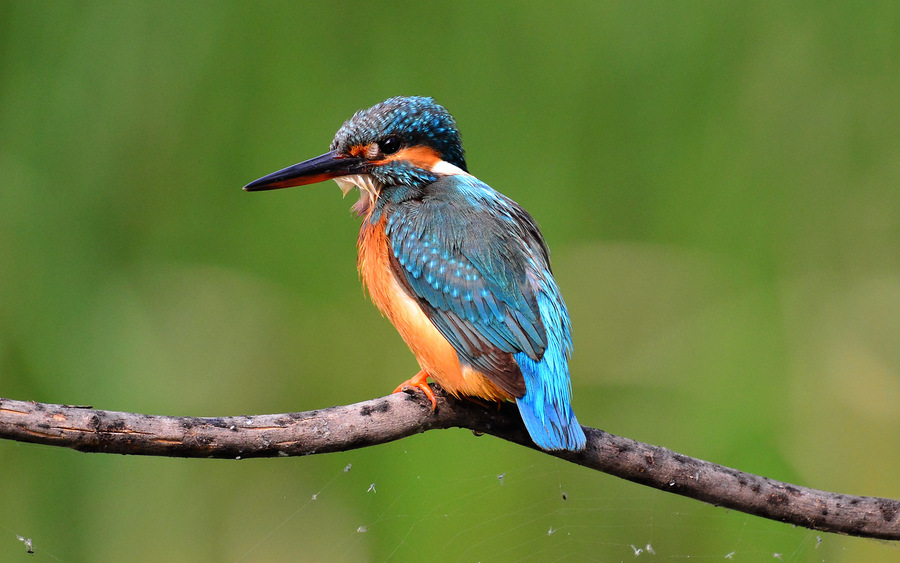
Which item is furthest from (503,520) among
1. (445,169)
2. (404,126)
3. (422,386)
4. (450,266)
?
(404,126)

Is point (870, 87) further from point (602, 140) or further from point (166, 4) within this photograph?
point (166, 4)

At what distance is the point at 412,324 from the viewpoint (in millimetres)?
1896

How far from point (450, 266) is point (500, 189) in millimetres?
738

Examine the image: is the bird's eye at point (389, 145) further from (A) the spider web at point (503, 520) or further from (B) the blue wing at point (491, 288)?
(A) the spider web at point (503, 520)

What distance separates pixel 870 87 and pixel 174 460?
228 cm

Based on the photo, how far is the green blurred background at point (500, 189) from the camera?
7.30ft

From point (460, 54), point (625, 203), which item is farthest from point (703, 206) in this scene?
point (460, 54)

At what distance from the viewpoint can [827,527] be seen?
1.63 m

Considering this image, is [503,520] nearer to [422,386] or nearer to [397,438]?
[422,386]

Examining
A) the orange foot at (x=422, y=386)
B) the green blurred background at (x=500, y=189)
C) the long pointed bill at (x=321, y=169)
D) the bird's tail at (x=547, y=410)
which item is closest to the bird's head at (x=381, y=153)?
the long pointed bill at (x=321, y=169)

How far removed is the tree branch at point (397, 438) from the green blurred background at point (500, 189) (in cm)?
55

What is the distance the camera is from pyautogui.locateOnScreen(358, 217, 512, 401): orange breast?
1772mm

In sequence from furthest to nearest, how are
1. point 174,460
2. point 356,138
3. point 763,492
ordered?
point 174,460
point 356,138
point 763,492

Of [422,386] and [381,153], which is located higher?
[381,153]
